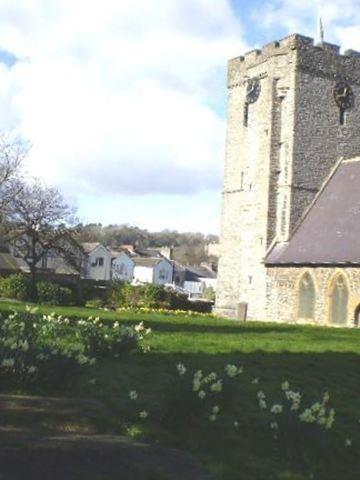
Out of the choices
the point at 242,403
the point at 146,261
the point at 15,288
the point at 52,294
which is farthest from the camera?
the point at 146,261

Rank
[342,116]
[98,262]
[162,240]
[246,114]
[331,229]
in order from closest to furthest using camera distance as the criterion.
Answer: [331,229] < [342,116] < [246,114] < [98,262] < [162,240]

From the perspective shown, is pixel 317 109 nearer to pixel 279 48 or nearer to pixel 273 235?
pixel 279 48

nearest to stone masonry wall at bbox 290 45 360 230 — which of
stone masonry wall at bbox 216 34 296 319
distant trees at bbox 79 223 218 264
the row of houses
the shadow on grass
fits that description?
stone masonry wall at bbox 216 34 296 319

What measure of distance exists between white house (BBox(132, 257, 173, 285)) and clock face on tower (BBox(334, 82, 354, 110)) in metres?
60.3

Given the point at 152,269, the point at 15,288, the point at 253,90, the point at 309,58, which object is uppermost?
the point at 309,58

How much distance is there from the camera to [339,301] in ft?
96.2

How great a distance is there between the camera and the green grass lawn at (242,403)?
6.15m

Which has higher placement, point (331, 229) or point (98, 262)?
point (98, 262)

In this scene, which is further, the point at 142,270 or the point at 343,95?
the point at 142,270

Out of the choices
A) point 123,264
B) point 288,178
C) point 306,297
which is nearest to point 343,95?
point 288,178

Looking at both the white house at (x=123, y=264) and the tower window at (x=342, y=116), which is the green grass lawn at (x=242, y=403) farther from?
the white house at (x=123, y=264)

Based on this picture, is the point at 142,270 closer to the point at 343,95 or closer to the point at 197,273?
the point at 197,273

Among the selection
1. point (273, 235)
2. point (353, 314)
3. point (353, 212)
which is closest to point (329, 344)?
point (353, 314)

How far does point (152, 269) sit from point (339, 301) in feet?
217
